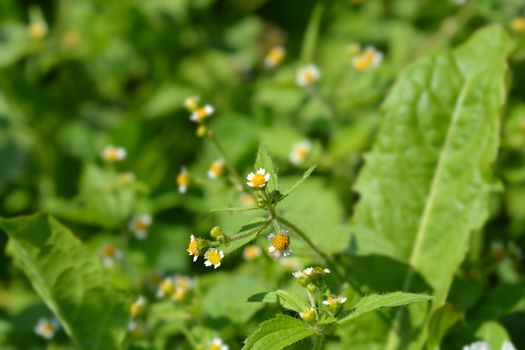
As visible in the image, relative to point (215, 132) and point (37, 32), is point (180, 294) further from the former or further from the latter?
point (37, 32)

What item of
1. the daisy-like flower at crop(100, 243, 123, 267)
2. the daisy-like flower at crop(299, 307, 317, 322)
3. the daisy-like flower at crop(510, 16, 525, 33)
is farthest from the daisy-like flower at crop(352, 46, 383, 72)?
the daisy-like flower at crop(299, 307, 317, 322)

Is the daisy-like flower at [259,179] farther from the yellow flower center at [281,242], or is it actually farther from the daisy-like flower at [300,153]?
the daisy-like flower at [300,153]

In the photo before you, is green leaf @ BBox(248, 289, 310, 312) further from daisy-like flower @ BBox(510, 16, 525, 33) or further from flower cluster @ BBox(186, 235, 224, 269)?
daisy-like flower @ BBox(510, 16, 525, 33)

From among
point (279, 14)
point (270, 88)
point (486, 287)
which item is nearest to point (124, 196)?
point (270, 88)

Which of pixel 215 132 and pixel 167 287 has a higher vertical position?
pixel 215 132

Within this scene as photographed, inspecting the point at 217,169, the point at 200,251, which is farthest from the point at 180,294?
the point at 200,251

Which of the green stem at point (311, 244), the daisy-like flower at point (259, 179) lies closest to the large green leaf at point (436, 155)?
the green stem at point (311, 244)
